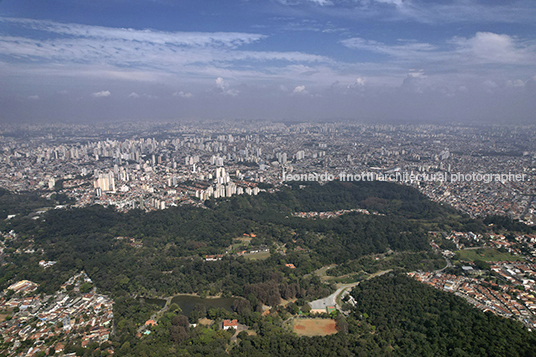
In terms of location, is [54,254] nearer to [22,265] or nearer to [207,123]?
[22,265]

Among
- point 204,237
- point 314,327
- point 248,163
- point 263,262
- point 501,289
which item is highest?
point 248,163

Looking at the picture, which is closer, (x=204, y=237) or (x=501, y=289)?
(x=501, y=289)

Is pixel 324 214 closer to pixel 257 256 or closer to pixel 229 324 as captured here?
pixel 257 256

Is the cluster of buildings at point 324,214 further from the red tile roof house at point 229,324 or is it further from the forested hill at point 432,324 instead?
the red tile roof house at point 229,324

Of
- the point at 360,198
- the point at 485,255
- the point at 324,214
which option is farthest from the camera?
the point at 360,198

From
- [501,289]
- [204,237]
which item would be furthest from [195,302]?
[501,289]
